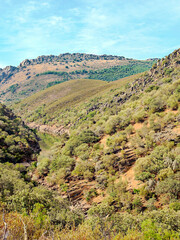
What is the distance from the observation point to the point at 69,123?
97.6 m

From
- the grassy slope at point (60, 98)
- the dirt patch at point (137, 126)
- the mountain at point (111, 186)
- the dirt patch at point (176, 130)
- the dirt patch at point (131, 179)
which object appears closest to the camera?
the mountain at point (111, 186)

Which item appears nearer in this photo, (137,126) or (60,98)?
(137,126)

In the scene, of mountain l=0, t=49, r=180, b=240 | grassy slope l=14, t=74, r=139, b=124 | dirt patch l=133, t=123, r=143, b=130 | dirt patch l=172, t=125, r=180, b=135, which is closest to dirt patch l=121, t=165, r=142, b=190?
mountain l=0, t=49, r=180, b=240

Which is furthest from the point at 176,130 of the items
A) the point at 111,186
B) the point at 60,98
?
the point at 60,98

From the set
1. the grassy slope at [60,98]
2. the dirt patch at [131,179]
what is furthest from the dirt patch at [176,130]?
the grassy slope at [60,98]

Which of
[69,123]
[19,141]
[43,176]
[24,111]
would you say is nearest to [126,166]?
[43,176]

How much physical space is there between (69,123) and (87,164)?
219 ft

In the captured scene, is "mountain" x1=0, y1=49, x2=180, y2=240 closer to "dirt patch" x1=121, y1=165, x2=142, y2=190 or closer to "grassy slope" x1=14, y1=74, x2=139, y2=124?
"dirt patch" x1=121, y1=165, x2=142, y2=190

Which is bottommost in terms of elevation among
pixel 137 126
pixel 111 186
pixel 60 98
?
pixel 111 186

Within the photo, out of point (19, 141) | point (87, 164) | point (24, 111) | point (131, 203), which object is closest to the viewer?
point (131, 203)

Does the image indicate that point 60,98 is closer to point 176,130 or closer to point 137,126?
point 137,126

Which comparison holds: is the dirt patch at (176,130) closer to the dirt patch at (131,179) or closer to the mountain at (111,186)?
the mountain at (111,186)

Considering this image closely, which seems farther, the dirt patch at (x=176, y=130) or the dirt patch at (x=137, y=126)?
the dirt patch at (x=137, y=126)

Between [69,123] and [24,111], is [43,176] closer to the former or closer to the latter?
[69,123]
